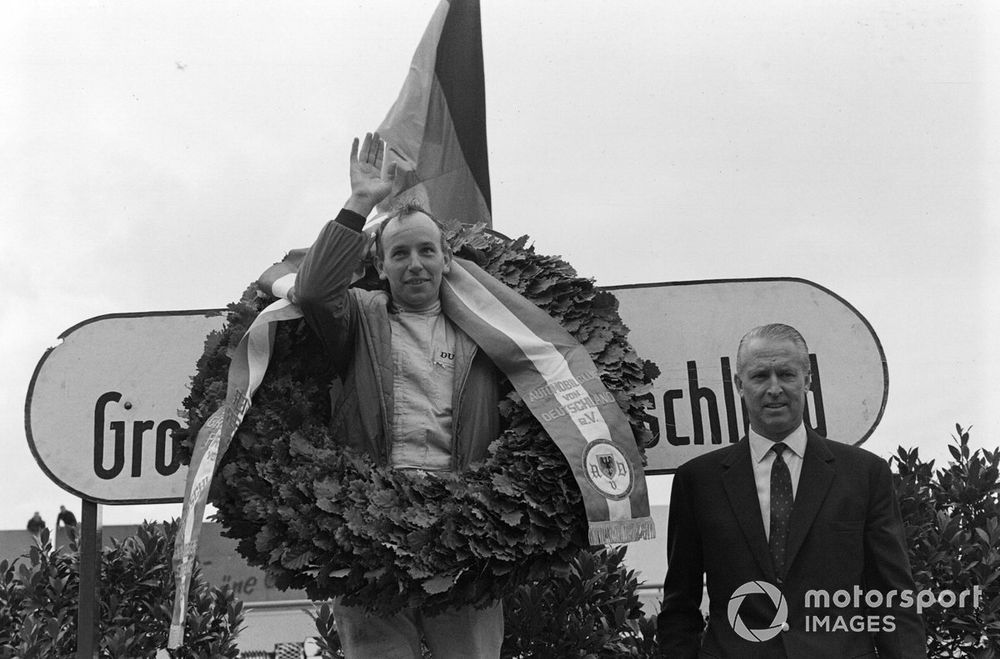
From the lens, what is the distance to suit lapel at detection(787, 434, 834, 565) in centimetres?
309

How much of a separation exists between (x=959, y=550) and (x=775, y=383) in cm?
173

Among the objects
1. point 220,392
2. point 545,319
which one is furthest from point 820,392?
point 220,392

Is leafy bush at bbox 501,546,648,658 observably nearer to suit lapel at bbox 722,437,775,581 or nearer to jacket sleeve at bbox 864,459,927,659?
suit lapel at bbox 722,437,775,581

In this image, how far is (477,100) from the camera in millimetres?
5363

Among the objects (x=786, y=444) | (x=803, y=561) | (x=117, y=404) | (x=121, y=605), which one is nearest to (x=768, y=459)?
(x=786, y=444)

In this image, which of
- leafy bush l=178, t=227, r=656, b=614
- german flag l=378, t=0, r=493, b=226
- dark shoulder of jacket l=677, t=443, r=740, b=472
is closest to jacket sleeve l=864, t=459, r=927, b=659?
A: dark shoulder of jacket l=677, t=443, r=740, b=472

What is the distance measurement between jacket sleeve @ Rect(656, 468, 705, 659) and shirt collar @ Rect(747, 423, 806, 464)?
25cm

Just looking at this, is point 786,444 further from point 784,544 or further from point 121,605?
point 121,605

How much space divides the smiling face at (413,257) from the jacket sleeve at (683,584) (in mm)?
1105

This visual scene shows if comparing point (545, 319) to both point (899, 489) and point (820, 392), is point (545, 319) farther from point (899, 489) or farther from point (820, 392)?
point (899, 489)

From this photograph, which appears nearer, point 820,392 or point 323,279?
point 323,279

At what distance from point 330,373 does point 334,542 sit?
27.9 inches

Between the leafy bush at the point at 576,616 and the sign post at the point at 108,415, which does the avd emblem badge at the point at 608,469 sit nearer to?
the leafy bush at the point at 576,616

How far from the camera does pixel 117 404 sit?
16.1ft
